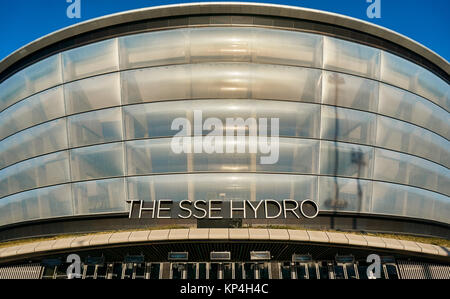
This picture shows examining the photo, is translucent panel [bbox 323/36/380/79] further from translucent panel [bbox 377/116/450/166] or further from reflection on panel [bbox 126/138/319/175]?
reflection on panel [bbox 126/138/319/175]

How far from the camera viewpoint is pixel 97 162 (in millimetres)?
25656

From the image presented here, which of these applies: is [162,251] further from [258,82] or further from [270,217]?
[258,82]

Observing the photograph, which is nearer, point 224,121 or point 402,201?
point 224,121

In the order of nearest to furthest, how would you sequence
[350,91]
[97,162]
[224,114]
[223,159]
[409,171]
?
[223,159]
[224,114]
[97,162]
[350,91]
[409,171]

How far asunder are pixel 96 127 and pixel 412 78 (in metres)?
24.3

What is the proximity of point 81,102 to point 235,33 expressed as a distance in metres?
12.1

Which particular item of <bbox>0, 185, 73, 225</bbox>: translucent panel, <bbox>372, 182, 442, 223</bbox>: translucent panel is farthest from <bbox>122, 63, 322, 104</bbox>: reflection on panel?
<bbox>0, 185, 73, 225</bbox>: translucent panel

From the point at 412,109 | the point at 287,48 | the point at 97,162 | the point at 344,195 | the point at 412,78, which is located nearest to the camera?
the point at 344,195

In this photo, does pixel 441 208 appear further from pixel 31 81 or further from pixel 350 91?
pixel 31 81

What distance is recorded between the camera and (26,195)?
28.0 m

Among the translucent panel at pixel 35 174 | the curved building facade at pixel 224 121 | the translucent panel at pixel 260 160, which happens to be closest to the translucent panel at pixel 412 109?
the curved building facade at pixel 224 121

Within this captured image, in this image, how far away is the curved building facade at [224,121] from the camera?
24703 mm

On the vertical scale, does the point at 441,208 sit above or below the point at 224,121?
below

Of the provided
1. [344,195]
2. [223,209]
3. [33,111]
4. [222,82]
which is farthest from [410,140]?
[33,111]
